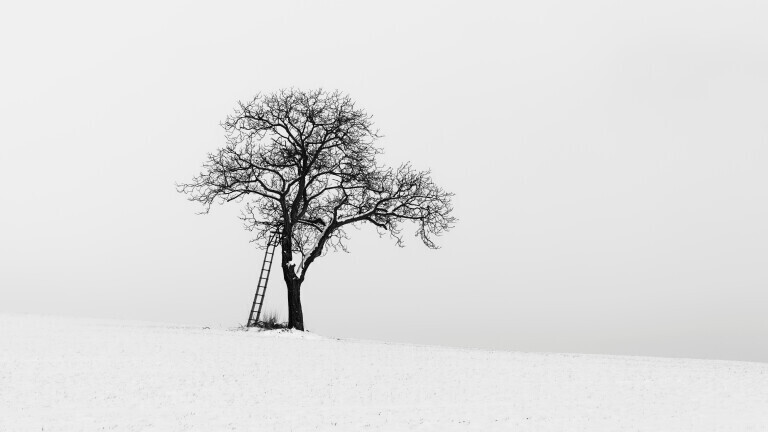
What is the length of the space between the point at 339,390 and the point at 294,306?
49.3 ft

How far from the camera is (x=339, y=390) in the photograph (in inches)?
674

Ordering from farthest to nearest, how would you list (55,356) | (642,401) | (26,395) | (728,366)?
1. (728,366)
2. (55,356)
3. (642,401)
4. (26,395)

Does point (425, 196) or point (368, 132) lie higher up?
point (368, 132)

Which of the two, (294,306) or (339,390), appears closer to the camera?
(339,390)

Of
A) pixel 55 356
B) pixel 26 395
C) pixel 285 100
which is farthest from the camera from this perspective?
pixel 285 100

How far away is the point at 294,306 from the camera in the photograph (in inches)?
1255

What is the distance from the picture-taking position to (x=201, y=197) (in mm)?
33438

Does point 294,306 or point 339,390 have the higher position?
point 294,306

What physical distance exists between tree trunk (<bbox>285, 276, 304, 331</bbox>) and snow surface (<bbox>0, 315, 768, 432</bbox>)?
21.6 ft

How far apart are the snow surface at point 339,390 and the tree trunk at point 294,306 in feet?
21.6

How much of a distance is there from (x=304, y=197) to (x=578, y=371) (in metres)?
15.8

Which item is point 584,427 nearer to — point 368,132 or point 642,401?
point 642,401

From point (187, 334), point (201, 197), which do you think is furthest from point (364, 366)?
point (201, 197)

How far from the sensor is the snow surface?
46.3 ft
